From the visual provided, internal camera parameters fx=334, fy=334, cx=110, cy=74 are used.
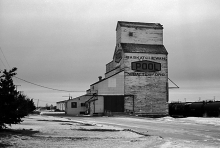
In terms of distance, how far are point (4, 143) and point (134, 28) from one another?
51.6 meters

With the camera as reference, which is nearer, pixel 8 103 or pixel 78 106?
pixel 8 103

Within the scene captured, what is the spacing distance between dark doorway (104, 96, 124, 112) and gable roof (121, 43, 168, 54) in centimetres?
870

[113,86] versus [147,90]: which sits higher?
[113,86]

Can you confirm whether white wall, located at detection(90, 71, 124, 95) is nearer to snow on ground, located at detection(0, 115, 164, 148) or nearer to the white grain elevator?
the white grain elevator

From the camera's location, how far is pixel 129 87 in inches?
2311

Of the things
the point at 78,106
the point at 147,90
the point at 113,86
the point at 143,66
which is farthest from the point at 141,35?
the point at 78,106

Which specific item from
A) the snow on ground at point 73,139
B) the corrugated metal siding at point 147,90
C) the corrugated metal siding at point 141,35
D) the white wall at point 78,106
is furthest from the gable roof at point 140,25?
the snow on ground at point 73,139

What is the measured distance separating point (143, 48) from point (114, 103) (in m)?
11.7

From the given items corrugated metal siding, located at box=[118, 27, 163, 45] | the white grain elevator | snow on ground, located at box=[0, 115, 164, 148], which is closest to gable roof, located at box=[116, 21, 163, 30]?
the white grain elevator

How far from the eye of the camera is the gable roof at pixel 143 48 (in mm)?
60531

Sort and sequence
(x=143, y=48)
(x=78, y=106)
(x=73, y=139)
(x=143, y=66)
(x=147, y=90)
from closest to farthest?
(x=73, y=139) < (x=147, y=90) < (x=143, y=66) < (x=143, y=48) < (x=78, y=106)

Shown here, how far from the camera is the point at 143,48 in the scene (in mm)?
61688

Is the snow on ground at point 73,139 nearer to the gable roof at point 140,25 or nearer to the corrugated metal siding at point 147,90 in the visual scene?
the corrugated metal siding at point 147,90

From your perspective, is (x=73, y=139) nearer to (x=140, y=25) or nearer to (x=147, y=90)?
(x=147, y=90)
